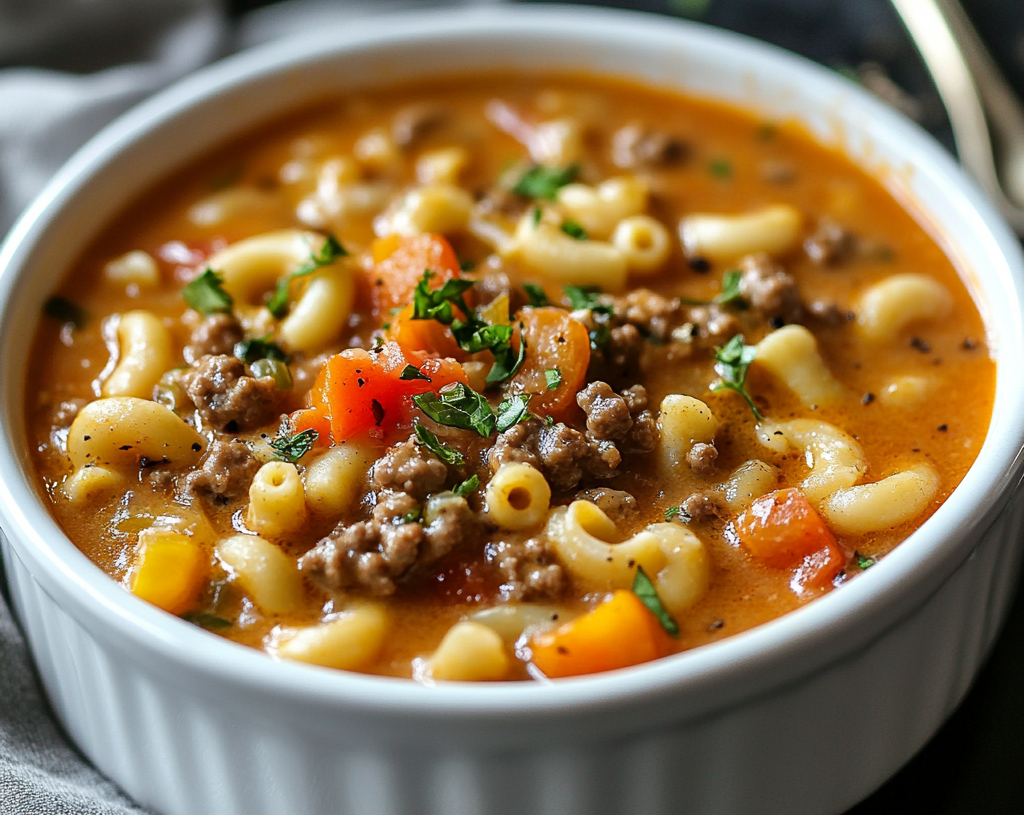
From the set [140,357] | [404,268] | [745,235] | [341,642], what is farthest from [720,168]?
[341,642]

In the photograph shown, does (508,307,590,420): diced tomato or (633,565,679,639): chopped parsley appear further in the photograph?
(508,307,590,420): diced tomato

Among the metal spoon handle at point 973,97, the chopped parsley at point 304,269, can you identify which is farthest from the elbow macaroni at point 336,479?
the metal spoon handle at point 973,97

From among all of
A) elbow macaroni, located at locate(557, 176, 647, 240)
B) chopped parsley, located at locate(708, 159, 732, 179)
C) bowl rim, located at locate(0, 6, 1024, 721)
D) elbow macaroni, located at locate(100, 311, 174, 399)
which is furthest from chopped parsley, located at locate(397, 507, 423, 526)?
chopped parsley, located at locate(708, 159, 732, 179)

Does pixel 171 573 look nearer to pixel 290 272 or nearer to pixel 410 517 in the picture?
pixel 410 517

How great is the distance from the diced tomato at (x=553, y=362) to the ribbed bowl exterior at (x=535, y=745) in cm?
86

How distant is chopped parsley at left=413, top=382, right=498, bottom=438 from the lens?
8.54 ft

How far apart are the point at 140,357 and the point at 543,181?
124cm

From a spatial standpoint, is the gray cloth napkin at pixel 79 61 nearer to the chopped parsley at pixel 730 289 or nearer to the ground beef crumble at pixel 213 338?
the ground beef crumble at pixel 213 338

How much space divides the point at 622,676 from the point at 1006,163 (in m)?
2.93

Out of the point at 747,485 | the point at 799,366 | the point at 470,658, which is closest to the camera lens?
the point at 470,658

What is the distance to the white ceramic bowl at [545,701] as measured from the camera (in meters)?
2.00

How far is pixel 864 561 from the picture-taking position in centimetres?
247

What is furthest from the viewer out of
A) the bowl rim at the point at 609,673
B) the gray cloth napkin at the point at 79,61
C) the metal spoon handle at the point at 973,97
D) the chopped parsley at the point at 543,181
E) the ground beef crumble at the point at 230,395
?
the metal spoon handle at the point at 973,97

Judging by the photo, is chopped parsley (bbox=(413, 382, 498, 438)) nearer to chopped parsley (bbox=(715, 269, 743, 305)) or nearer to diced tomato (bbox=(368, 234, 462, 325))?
diced tomato (bbox=(368, 234, 462, 325))
